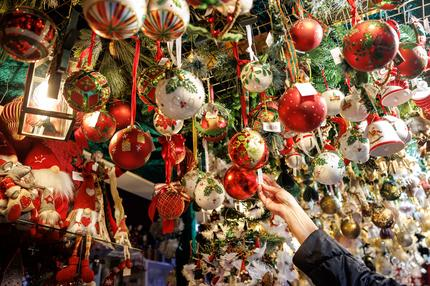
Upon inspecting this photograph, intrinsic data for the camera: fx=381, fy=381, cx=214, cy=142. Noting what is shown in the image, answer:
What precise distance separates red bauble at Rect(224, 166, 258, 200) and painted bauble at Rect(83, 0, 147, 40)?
836 mm

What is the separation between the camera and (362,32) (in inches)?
44.8

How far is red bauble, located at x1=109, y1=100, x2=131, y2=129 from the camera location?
1771 millimetres

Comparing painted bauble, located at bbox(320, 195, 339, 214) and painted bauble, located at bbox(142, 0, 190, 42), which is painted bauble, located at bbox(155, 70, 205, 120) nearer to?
painted bauble, located at bbox(142, 0, 190, 42)

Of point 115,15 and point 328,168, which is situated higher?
point 115,15

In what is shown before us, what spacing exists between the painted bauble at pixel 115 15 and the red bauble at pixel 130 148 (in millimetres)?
517

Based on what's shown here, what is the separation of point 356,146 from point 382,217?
5.01 ft

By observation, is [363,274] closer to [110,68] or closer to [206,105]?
[206,105]

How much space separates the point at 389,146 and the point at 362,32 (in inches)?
22.4

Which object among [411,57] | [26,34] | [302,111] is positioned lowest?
[302,111]

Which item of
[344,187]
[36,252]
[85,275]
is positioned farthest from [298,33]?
[344,187]

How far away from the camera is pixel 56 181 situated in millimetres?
1958

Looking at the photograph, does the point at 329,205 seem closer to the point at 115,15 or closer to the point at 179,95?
the point at 179,95

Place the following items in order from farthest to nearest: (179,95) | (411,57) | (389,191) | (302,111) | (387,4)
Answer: (389,191), (411,57), (387,4), (302,111), (179,95)

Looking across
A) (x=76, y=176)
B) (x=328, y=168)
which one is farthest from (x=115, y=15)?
(x=76, y=176)
